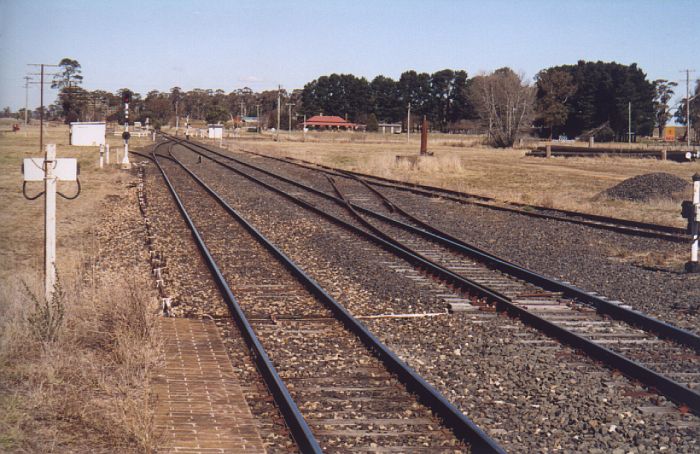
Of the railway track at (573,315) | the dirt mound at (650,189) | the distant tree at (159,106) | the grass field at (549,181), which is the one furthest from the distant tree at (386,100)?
the railway track at (573,315)

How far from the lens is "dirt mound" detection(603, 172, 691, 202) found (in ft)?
79.2

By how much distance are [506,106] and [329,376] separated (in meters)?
83.0

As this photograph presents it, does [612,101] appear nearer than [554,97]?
Yes

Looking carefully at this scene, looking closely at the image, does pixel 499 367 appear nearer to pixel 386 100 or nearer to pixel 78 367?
pixel 78 367

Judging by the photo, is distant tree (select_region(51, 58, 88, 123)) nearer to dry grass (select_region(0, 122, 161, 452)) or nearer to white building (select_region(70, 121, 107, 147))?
white building (select_region(70, 121, 107, 147))

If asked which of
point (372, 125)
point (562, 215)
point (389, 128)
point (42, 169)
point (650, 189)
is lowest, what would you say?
point (562, 215)

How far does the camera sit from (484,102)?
88.6 metres

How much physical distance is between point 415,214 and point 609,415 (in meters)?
14.4

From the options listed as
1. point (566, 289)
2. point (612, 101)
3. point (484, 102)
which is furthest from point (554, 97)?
point (566, 289)

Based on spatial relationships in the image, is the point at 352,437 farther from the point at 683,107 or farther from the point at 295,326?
the point at 683,107

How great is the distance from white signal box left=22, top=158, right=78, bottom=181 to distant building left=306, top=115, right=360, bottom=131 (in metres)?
156

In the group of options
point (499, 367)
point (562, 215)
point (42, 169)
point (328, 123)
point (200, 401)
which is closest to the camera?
point (200, 401)

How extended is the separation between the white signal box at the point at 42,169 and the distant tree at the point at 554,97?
346 ft

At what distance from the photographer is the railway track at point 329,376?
5.53 metres
